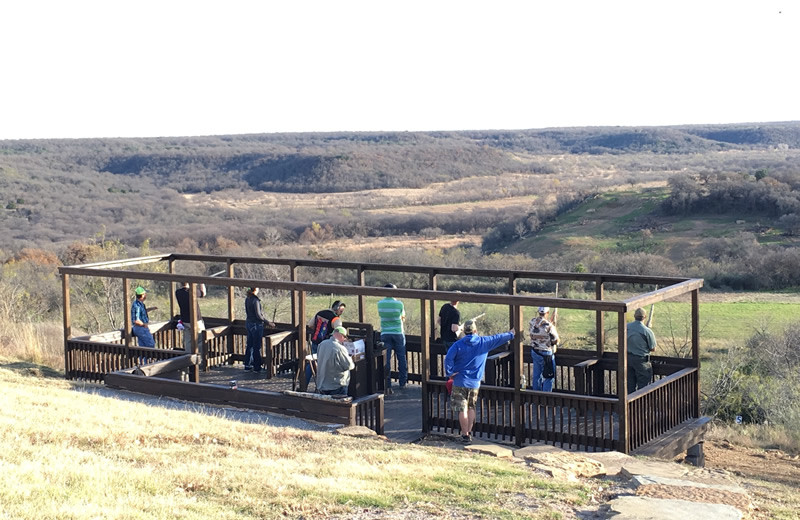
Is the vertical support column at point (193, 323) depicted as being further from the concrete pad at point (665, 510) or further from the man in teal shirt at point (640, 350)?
the concrete pad at point (665, 510)

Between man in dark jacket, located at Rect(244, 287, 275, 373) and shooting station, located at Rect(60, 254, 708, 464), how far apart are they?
0.75 feet

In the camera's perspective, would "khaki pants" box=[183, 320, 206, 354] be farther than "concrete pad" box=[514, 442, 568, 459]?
Yes

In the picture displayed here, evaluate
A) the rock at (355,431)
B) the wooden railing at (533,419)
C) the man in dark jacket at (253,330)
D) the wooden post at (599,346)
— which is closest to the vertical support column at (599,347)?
the wooden post at (599,346)

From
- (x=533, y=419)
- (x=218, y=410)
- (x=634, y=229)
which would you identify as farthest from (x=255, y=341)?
(x=634, y=229)

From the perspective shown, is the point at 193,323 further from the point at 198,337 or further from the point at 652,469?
the point at 652,469

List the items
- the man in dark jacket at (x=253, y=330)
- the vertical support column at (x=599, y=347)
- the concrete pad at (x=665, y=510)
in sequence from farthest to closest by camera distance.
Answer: the man in dark jacket at (x=253, y=330)
the vertical support column at (x=599, y=347)
the concrete pad at (x=665, y=510)

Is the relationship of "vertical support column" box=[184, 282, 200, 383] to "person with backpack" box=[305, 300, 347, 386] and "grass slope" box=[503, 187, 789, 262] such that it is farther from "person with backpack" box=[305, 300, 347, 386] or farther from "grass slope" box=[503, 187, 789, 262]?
"grass slope" box=[503, 187, 789, 262]

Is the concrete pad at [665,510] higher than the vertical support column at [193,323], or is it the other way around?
the vertical support column at [193,323]

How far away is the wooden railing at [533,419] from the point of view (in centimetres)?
1096

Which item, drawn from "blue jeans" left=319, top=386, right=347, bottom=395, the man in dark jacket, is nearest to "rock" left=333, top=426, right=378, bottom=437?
"blue jeans" left=319, top=386, right=347, bottom=395

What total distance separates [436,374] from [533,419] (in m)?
2.10

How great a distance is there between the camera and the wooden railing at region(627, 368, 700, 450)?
11023mm

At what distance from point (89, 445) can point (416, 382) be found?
6.14 m

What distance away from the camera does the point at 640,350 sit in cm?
1218
